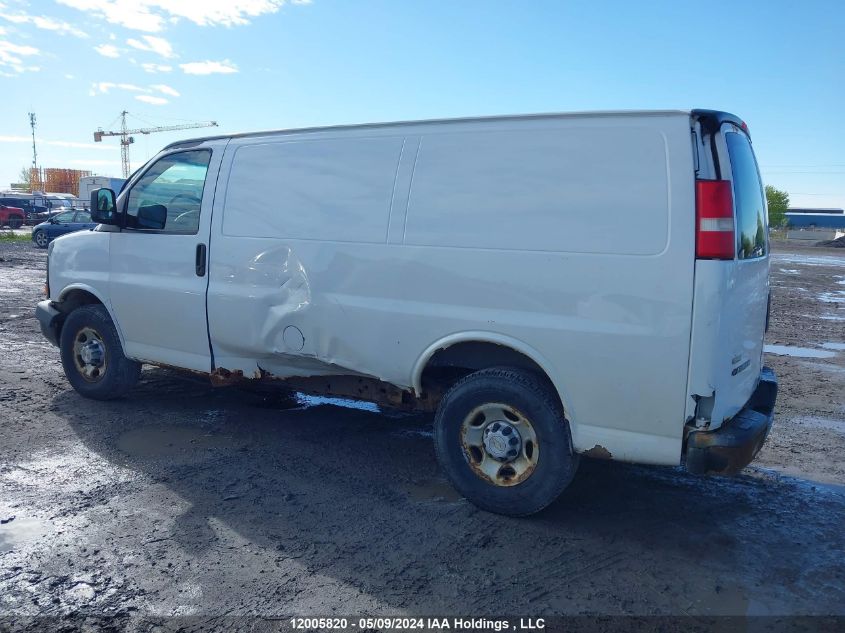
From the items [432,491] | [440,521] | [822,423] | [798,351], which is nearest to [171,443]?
[432,491]

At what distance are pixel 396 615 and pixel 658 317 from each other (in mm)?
1959

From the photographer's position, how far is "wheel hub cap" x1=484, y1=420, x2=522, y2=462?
162 inches

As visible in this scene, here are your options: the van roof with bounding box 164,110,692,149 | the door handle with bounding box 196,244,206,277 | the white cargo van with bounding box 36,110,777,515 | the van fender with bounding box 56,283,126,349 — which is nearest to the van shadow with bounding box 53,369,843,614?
the white cargo van with bounding box 36,110,777,515

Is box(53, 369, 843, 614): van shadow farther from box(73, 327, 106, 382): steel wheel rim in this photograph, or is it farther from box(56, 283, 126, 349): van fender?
box(56, 283, 126, 349): van fender

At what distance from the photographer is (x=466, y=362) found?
4379mm

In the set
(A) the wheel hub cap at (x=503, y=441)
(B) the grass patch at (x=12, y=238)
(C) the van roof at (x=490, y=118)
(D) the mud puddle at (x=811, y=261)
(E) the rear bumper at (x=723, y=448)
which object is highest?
(C) the van roof at (x=490, y=118)

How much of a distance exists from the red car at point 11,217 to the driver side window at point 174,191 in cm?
4312

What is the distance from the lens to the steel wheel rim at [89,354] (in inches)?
248

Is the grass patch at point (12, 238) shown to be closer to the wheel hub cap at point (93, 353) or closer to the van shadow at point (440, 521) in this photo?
the wheel hub cap at point (93, 353)

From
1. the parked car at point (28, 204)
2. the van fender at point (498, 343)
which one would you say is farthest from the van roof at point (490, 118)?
the parked car at point (28, 204)

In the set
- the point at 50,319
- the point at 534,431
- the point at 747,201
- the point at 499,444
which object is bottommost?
the point at 499,444

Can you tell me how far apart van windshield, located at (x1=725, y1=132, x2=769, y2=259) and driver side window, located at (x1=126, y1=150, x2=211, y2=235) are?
3.83 m

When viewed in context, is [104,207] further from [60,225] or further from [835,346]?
[60,225]

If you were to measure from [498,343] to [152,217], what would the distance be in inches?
132
